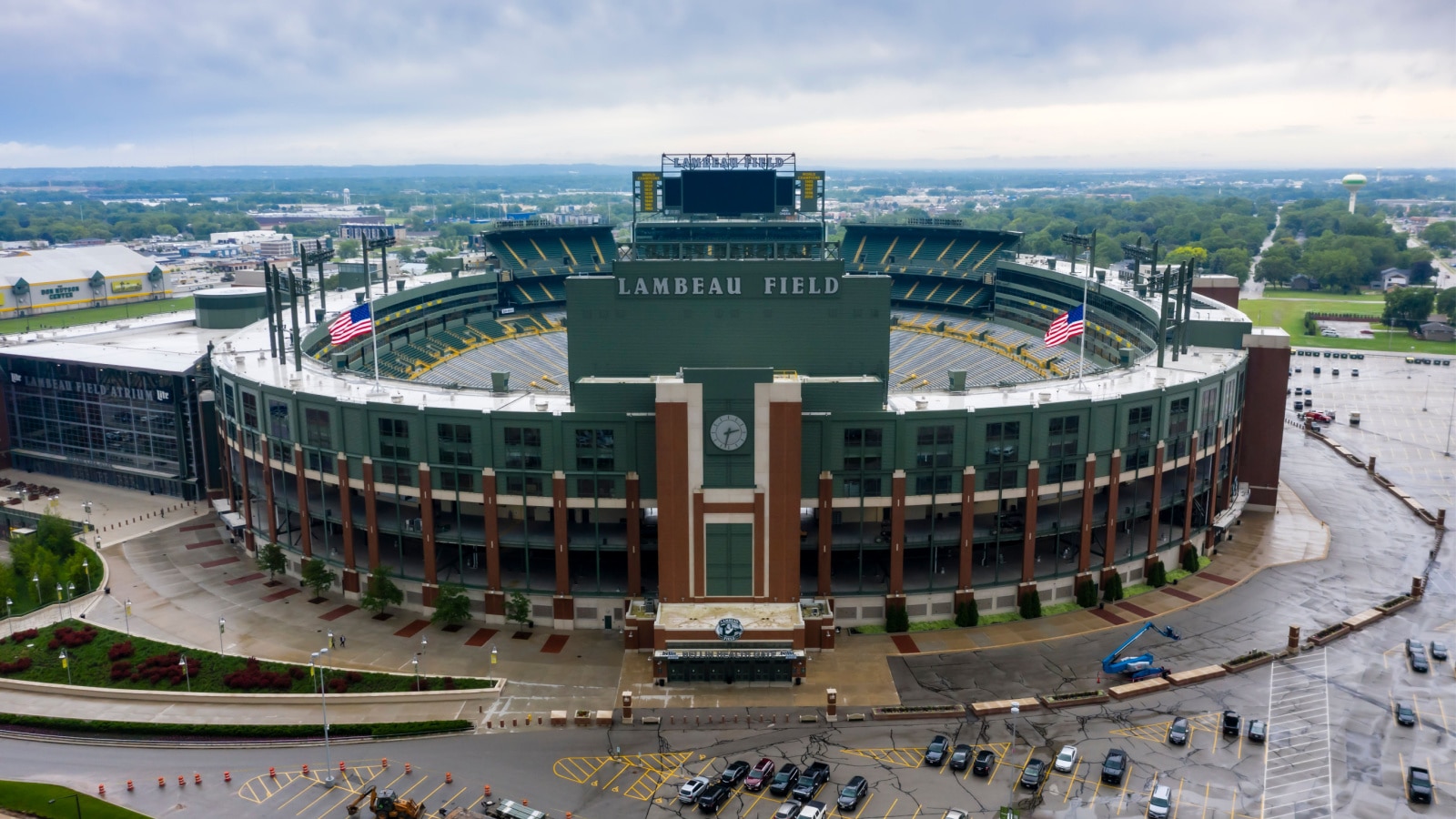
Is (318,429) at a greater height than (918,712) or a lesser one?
→ greater

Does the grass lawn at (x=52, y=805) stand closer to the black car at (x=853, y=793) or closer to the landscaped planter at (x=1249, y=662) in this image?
the black car at (x=853, y=793)

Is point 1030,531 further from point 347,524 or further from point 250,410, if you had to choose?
point 250,410

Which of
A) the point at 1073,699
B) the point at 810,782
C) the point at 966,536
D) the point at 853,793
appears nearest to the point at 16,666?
the point at 810,782

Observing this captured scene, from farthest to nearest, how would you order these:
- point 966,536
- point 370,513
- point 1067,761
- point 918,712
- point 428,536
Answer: point 370,513 < point 428,536 < point 966,536 < point 918,712 < point 1067,761

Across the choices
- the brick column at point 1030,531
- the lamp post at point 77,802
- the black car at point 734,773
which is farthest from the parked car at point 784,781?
the lamp post at point 77,802

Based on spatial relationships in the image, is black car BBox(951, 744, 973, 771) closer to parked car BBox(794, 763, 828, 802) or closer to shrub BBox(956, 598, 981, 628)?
parked car BBox(794, 763, 828, 802)

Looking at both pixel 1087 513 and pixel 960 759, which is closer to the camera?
pixel 960 759
